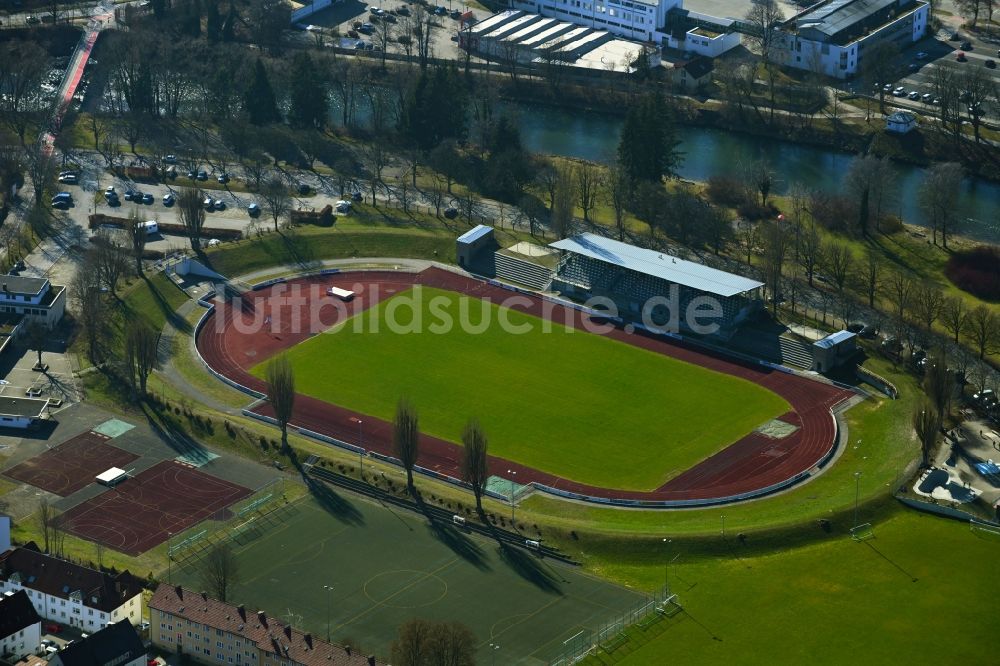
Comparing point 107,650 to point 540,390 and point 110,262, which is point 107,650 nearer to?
point 540,390

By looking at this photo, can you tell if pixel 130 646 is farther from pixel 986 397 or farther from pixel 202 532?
pixel 986 397

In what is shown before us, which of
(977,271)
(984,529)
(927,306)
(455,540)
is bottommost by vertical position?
(984,529)

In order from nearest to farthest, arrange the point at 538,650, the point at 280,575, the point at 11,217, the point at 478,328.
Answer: the point at 538,650
the point at 280,575
the point at 478,328
the point at 11,217

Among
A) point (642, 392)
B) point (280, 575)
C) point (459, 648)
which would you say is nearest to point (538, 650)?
point (459, 648)

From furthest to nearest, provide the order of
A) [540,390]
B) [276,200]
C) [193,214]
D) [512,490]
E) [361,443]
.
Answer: [276,200] < [193,214] < [540,390] < [361,443] < [512,490]

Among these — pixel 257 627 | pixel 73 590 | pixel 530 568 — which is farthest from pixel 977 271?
pixel 73 590

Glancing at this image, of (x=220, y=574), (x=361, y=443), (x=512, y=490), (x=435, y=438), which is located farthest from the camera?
(x=435, y=438)

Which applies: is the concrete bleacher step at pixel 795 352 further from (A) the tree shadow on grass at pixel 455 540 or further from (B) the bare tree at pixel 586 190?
(A) the tree shadow on grass at pixel 455 540

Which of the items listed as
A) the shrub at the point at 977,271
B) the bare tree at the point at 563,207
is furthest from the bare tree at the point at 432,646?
the shrub at the point at 977,271
